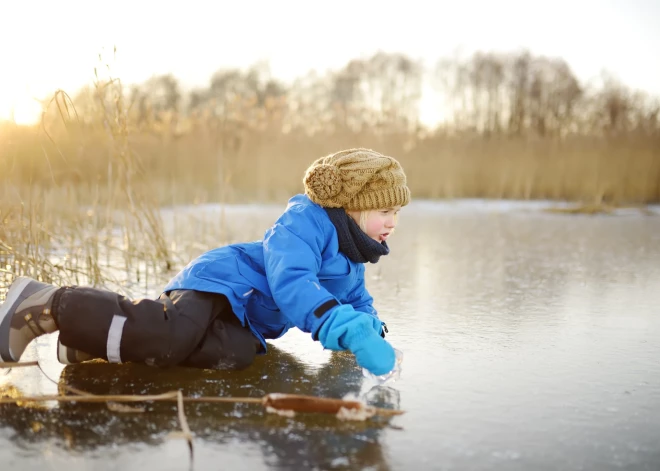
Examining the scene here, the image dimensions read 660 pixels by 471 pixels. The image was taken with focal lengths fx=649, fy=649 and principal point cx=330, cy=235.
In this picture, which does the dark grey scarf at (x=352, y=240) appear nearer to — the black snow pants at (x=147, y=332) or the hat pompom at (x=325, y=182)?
the hat pompom at (x=325, y=182)

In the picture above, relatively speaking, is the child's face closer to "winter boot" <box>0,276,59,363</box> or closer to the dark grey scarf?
the dark grey scarf

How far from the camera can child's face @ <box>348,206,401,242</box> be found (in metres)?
1.99

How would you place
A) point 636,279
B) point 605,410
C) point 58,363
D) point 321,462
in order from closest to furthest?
point 321,462 → point 605,410 → point 58,363 → point 636,279

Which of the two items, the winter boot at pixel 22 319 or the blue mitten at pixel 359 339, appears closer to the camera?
the blue mitten at pixel 359 339

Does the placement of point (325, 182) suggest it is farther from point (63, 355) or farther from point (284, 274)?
point (63, 355)

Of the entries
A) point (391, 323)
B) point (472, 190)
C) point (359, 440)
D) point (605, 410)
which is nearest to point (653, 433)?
point (605, 410)

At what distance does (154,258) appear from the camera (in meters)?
3.42

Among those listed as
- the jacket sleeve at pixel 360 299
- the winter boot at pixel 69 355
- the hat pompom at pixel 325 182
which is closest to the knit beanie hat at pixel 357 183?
the hat pompom at pixel 325 182

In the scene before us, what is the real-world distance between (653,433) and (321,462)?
0.70 metres

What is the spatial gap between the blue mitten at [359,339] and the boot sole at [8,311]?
798 millimetres

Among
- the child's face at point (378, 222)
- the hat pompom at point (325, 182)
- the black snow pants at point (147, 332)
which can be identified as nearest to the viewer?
the black snow pants at point (147, 332)

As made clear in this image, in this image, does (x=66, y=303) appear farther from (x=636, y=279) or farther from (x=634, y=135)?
(x=634, y=135)

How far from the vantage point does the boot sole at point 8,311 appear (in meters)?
1.66

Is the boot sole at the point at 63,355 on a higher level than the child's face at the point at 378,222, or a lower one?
lower
